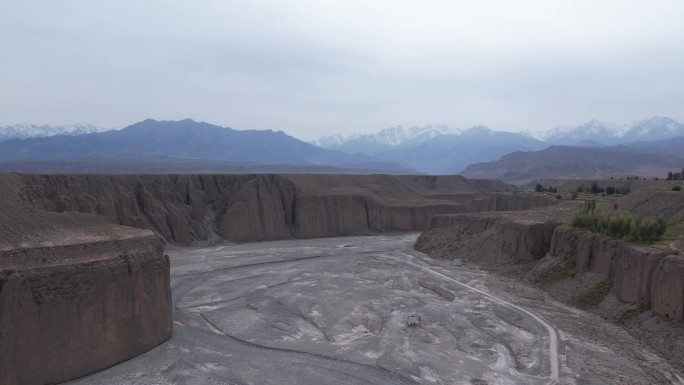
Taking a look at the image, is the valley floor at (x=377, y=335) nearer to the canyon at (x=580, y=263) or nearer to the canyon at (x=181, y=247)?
the canyon at (x=580, y=263)

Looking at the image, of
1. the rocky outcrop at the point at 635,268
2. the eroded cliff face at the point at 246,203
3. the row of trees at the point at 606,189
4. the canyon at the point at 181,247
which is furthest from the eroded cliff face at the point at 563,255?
the row of trees at the point at 606,189

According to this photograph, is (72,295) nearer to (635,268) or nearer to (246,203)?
(635,268)

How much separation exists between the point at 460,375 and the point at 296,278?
20439 millimetres

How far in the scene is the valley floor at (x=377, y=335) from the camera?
2359 cm

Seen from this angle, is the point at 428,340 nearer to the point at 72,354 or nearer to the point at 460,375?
the point at 460,375

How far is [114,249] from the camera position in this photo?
2619cm

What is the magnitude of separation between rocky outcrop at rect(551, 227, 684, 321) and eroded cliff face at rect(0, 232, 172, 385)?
24728 millimetres

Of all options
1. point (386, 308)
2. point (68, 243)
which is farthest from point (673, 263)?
point (68, 243)

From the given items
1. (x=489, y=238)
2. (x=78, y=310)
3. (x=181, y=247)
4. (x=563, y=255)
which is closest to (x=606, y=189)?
(x=489, y=238)

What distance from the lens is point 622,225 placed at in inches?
1439

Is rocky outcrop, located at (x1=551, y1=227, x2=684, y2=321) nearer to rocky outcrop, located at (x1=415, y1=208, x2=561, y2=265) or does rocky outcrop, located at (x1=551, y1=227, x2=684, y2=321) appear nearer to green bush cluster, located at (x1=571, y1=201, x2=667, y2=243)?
green bush cluster, located at (x1=571, y1=201, x2=667, y2=243)

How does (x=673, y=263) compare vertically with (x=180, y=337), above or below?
above

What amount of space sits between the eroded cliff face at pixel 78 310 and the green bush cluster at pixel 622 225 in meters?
27.8

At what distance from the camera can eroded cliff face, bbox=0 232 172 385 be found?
20.9 m
